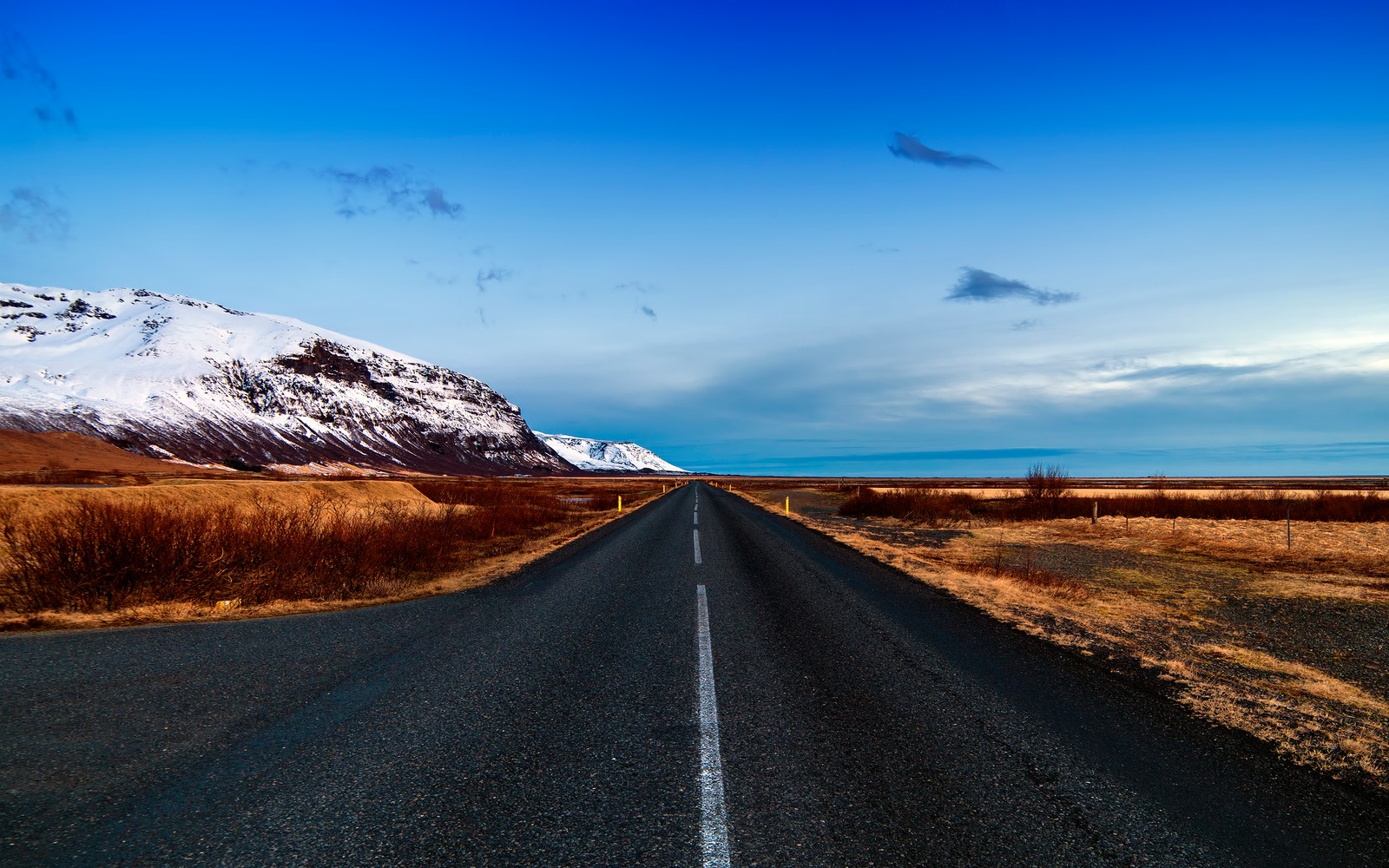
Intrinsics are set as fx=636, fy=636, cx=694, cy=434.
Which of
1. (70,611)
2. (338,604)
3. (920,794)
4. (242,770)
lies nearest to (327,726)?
(242,770)

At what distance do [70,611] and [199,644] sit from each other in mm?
3379

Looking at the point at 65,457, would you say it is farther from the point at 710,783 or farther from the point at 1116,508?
the point at 1116,508

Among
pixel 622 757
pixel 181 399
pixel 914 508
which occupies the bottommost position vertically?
pixel 622 757

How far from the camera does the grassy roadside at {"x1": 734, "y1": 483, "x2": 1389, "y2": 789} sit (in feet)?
18.0

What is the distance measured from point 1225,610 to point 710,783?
→ 37.6 ft

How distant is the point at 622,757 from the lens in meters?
4.40

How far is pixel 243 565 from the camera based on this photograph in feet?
35.5

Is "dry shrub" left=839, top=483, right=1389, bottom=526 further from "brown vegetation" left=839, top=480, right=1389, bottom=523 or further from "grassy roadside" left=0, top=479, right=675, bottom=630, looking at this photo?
"grassy roadside" left=0, top=479, right=675, bottom=630

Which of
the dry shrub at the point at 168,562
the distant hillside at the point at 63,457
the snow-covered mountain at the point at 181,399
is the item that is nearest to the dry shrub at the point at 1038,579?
the dry shrub at the point at 168,562

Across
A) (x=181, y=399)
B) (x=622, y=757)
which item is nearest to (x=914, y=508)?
(x=622, y=757)

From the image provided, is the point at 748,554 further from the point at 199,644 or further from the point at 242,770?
the point at 242,770

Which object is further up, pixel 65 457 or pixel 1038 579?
pixel 65 457

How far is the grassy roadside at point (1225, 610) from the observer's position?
5.48 metres

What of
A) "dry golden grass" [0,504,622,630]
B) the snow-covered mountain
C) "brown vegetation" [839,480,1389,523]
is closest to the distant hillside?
the snow-covered mountain
